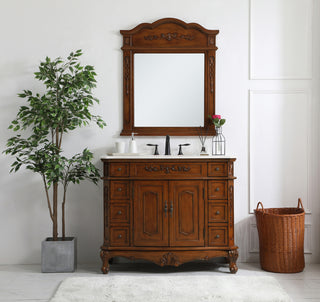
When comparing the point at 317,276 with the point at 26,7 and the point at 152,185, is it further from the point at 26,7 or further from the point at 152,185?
the point at 26,7

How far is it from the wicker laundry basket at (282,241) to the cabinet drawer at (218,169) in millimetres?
497

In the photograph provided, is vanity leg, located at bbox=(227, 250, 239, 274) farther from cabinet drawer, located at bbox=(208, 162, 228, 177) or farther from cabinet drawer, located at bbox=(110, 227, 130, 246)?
cabinet drawer, located at bbox=(110, 227, 130, 246)

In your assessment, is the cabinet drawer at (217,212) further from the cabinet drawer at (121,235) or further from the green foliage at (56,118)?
the green foliage at (56,118)

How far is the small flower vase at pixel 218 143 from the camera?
3738 mm

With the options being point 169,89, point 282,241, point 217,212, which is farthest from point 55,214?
point 282,241

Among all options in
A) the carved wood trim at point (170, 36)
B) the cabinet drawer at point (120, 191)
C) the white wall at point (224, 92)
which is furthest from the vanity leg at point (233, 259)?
the carved wood trim at point (170, 36)

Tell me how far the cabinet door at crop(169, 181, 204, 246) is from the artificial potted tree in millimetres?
704

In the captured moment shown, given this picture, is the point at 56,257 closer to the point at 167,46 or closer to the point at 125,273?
the point at 125,273

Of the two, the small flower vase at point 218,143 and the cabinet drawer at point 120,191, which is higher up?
the small flower vase at point 218,143

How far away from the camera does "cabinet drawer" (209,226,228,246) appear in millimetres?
3328

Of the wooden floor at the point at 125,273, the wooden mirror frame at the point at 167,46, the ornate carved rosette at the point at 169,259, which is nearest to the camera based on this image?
the wooden floor at the point at 125,273

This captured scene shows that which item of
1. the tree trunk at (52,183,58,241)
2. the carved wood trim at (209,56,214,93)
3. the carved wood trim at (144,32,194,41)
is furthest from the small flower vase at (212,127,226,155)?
the tree trunk at (52,183,58,241)

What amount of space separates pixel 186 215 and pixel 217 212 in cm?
25

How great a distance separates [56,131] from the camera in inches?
136
